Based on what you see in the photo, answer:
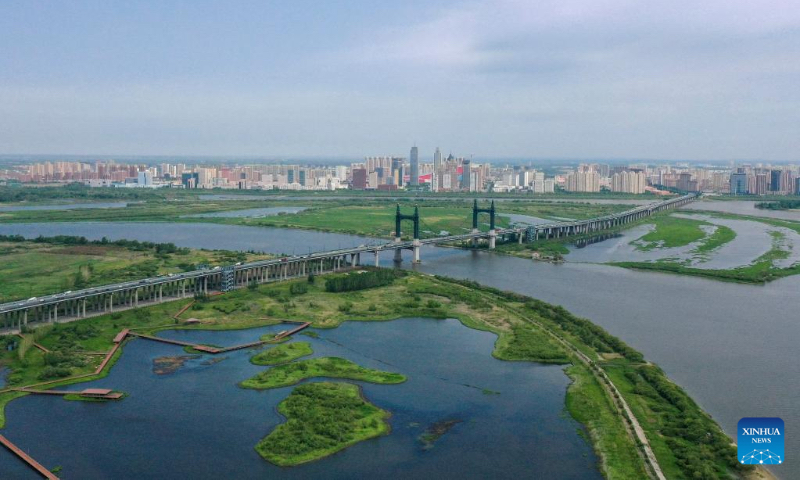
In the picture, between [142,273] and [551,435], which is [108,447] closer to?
[551,435]

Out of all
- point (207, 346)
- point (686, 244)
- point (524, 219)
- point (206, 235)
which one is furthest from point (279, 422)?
point (524, 219)

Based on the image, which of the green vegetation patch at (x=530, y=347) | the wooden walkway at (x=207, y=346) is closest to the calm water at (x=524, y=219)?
the green vegetation patch at (x=530, y=347)

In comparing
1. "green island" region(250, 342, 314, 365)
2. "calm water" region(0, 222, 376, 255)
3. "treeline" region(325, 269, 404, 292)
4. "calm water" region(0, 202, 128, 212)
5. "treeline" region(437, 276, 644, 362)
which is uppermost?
"calm water" region(0, 202, 128, 212)

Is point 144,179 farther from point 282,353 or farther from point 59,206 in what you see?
point 282,353

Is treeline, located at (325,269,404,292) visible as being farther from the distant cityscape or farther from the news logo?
the distant cityscape

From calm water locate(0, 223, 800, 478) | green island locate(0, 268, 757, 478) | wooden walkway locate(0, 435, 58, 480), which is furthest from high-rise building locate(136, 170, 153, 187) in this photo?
wooden walkway locate(0, 435, 58, 480)

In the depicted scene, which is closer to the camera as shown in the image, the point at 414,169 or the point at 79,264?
the point at 79,264

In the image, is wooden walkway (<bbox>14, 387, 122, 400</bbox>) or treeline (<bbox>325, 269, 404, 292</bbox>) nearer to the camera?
wooden walkway (<bbox>14, 387, 122, 400</bbox>)
